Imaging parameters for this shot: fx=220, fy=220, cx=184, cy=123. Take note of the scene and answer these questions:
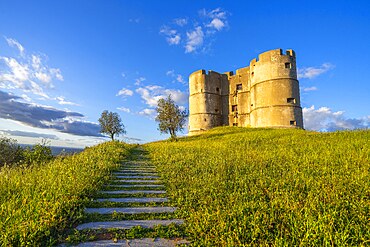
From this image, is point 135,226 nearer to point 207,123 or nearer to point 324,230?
point 324,230

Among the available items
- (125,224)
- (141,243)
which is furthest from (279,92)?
(141,243)

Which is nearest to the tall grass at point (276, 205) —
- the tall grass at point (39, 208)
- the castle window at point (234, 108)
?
the tall grass at point (39, 208)

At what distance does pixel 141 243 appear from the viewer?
3.46 meters

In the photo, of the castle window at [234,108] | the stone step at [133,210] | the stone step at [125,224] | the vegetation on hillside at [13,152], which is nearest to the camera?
the stone step at [125,224]

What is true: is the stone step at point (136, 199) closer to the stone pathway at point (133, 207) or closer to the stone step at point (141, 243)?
the stone pathway at point (133, 207)

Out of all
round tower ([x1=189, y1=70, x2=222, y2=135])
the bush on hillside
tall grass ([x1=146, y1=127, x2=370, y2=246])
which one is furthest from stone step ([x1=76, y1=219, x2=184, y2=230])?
round tower ([x1=189, y1=70, x2=222, y2=135])

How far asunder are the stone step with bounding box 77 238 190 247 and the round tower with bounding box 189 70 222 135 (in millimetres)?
39030

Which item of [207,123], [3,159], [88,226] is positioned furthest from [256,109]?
[88,226]

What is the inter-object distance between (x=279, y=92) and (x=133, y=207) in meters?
33.8

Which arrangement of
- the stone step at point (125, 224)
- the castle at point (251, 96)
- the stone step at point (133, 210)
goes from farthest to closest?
the castle at point (251, 96), the stone step at point (133, 210), the stone step at point (125, 224)

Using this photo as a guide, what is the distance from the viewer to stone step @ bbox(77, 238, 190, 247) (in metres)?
3.39

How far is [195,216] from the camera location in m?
4.21

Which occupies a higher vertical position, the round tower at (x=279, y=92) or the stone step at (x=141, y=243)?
the round tower at (x=279, y=92)

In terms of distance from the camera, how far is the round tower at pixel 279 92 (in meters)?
33.9
